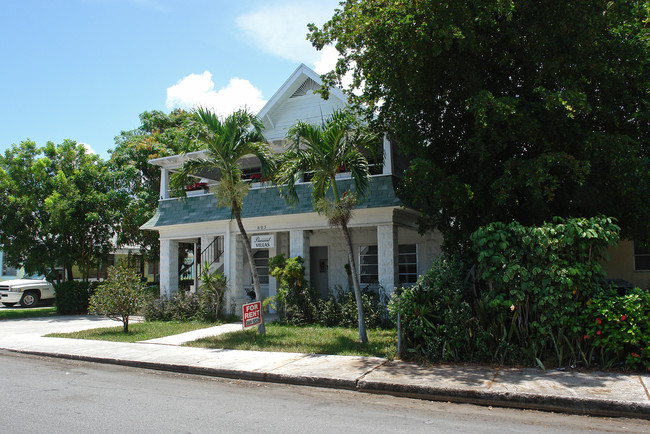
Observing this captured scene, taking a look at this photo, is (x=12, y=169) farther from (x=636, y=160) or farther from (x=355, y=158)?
(x=636, y=160)

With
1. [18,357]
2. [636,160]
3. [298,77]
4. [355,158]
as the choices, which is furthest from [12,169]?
[636,160]

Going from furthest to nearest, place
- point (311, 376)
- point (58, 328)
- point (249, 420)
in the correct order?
point (58, 328) → point (311, 376) → point (249, 420)

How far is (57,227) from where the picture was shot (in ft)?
61.5

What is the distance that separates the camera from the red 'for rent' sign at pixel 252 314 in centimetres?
1142

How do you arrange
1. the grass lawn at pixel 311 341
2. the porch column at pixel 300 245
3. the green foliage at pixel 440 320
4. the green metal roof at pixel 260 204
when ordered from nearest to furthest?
the green foliage at pixel 440 320 < the grass lawn at pixel 311 341 < the green metal roof at pixel 260 204 < the porch column at pixel 300 245

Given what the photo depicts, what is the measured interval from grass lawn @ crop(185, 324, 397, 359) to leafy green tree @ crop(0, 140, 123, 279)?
10526mm

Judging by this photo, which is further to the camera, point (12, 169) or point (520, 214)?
point (12, 169)

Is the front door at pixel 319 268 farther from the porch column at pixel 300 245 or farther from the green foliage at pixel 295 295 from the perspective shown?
the green foliage at pixel 295 295

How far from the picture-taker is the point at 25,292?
24.0 metres

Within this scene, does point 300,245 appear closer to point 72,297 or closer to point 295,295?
point 295,295

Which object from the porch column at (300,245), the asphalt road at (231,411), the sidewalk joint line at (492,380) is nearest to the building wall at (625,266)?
the sidewalk joint line at (492,380)

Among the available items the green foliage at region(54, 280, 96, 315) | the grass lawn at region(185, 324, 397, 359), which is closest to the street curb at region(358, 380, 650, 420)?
the grass lawn at region(185, 324, 397, 359)

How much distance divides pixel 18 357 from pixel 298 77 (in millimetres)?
11298

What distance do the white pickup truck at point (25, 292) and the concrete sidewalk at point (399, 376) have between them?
13966mm
